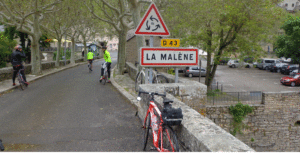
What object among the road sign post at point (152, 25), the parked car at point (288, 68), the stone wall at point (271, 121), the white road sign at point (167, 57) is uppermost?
the road sign post at point (152, 25)

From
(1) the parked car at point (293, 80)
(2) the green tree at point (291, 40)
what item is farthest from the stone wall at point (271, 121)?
(2) the green tree at point (291, 40)

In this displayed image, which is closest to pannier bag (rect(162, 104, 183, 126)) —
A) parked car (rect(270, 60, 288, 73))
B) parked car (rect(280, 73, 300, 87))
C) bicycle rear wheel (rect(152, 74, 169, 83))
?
bicycle rear wheel (rect(152, 74, 169, 83))

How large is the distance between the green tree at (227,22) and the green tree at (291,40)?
16.1 m

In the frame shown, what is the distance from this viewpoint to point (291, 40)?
34.8m

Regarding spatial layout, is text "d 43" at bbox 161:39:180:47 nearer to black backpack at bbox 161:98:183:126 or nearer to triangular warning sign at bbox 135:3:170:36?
triangular warning sign at bbox 135:3:170:36

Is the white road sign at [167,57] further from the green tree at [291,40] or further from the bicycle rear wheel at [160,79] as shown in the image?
the green tree at [291,40]

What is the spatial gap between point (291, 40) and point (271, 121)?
23.3 m

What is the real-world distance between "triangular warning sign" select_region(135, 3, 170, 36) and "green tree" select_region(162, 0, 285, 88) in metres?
11.6

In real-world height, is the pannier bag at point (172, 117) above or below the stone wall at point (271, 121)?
above

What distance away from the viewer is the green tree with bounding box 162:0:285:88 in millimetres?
18328

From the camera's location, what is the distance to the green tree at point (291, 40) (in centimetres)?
3319

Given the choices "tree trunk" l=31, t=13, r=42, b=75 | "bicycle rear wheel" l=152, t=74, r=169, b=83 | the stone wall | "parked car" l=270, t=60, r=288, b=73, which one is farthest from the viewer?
"parked car" l=270, t=60, r=288, b=73

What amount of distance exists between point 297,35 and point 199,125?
3564 centimetres

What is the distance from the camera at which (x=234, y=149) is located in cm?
242
